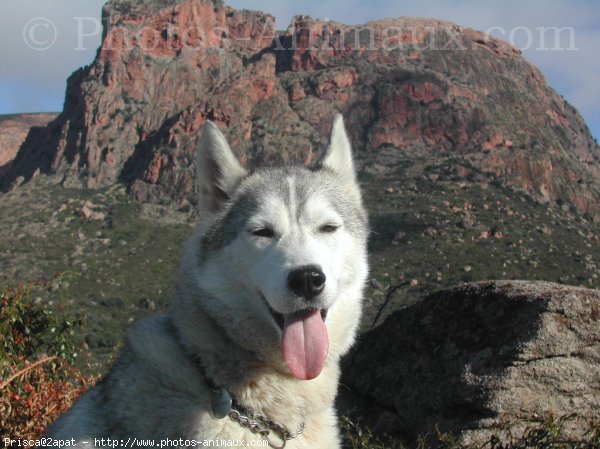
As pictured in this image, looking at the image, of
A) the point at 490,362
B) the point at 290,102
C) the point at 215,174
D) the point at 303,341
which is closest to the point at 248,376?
the point at 303,341

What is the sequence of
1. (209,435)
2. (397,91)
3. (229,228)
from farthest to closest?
(397,91)
(229,228)
(209,435)

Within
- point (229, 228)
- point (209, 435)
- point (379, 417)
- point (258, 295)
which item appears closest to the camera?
point (209, 435)

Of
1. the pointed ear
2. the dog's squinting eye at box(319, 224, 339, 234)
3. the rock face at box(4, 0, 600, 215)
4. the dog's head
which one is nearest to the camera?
the dog's head

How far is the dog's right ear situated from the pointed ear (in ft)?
2.76

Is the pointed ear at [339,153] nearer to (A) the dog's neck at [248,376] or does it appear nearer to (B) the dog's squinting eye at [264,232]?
(B) the dog's squinting eye at [264,232]

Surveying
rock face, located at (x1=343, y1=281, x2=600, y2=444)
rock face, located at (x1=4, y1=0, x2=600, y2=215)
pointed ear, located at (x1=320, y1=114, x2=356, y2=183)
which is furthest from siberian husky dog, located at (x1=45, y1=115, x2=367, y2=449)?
rock face, located at (x1=4, y1=0, x2=600, y2=215)

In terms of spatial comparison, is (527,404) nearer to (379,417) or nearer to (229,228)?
(379,417)

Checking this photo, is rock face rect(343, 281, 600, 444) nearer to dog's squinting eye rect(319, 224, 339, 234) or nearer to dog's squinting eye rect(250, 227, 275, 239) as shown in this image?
dog's squinting eye rect(319, 224, 339, 234)

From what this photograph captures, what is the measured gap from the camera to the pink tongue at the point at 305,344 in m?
3.88

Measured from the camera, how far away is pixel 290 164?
5316 millimetres

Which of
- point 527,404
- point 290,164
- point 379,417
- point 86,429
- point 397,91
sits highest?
point 290,164

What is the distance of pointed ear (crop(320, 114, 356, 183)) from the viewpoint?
519 centimetres

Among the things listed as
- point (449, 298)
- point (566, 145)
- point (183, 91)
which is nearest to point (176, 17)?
point (183, 91)

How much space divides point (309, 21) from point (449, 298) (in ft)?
575
